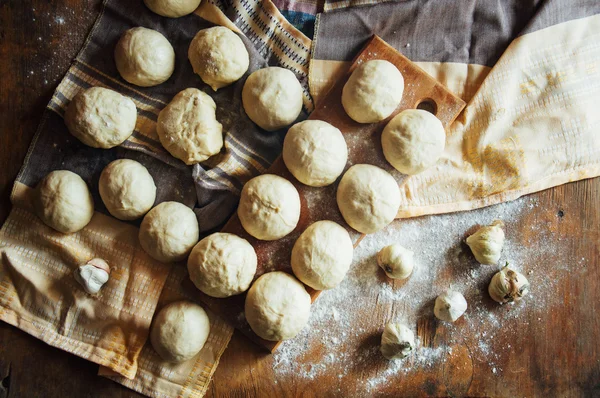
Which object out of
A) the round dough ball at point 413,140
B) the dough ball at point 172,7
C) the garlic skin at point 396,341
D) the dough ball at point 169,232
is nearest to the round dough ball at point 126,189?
the dough ball at point 169,232

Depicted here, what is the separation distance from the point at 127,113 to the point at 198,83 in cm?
30

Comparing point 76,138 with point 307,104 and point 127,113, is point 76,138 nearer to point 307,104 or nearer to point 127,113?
point 127,113

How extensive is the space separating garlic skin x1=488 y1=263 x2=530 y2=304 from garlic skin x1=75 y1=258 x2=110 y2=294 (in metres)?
1.53

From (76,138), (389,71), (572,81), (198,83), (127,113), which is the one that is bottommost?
(76,138)

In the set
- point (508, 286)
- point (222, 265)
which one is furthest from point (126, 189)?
point (508, 286)

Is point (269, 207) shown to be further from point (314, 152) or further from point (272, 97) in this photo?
point (272, 97)

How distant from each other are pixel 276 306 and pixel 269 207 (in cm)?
36

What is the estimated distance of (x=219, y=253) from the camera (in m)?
1.92

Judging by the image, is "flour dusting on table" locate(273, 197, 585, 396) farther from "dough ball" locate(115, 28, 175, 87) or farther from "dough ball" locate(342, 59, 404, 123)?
"dough ball" locate(115, 28, 175, 87)

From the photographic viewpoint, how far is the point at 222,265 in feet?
6.25

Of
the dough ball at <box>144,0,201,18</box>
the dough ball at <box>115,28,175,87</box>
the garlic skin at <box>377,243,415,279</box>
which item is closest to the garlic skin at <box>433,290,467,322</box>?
the garlic skin at <box>377,243,415,279</box>

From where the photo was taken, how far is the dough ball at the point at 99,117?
1993 millimetres

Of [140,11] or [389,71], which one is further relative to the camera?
[140,11]

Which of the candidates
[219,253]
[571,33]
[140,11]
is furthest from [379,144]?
[140,11]
